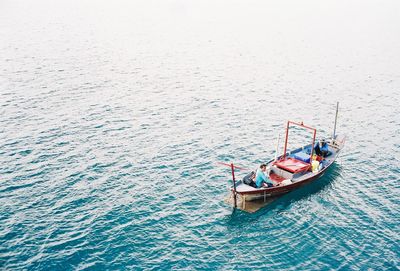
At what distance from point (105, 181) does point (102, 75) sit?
45000 mm

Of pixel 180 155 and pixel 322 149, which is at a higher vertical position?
pixel 322 149

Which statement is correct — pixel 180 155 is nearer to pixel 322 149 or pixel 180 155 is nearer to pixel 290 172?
pixel 290 172

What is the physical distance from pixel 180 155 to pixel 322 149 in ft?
60.4

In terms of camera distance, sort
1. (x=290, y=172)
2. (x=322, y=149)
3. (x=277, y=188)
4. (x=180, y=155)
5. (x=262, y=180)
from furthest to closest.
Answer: (x=180, y=155) < (x=322, y=149) < (x=290, y=172) < (x=277, y=188) < (x=262, y=180)

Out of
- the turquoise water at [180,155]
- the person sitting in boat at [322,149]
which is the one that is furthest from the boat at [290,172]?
the turquoise water at [180,155]

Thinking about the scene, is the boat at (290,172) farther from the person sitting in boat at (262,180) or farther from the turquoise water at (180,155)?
the turquoise water at (180,155)

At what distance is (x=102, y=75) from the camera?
83.6 metres

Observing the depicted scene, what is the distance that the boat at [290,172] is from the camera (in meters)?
40.0

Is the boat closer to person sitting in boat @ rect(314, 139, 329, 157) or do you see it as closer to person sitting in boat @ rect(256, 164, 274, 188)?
person sitting in boat @ rect(314, 139, 329, 157)

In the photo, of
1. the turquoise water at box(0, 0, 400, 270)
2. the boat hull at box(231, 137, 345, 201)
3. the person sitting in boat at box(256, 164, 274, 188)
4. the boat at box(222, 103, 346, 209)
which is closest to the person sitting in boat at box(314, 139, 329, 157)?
the boat at box(222, 103, 346, 209)

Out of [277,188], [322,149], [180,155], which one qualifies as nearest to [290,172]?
[277,188]

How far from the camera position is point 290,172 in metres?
43.2

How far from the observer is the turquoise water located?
112 ft

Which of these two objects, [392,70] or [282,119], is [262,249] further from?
[392,70]
